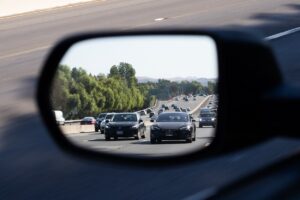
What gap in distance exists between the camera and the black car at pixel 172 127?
2.95m

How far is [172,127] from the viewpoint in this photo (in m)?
3.28

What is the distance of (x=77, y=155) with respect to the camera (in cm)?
279

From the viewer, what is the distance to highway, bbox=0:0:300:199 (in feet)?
37.4

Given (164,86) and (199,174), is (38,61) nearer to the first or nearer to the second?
(199,174)

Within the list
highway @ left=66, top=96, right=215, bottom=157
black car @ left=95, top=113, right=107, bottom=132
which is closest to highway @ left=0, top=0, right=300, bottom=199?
highway @ left=66, top=96, right=215, bottom=157

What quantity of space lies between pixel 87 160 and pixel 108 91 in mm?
778

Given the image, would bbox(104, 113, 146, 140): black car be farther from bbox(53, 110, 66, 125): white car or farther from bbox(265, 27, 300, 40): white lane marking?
bbox(265, 27, 300, 40): white lane marking

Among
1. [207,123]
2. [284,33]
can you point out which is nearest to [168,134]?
[207,123]

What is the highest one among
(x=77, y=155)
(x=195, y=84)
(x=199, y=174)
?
(x=195, y=84)

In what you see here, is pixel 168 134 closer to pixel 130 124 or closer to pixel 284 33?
pixel 130 124

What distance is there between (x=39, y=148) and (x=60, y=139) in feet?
40.5

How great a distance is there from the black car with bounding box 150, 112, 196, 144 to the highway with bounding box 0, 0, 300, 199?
128 millimetres

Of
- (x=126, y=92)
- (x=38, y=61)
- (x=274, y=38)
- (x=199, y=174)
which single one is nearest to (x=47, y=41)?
(x=38, y=61)

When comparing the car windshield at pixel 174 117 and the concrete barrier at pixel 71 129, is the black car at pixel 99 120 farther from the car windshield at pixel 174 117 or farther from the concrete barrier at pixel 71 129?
the car windshield at pixel 174 117
